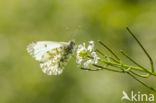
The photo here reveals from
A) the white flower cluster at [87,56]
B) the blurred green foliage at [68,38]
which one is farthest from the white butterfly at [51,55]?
the blurred green foliage at [68,38]

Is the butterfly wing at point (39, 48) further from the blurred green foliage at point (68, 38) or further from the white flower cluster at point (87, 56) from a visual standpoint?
the blurred green foliage at point (68, 38)

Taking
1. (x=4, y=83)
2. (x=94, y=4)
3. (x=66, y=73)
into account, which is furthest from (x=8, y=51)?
(x=94, y=4)

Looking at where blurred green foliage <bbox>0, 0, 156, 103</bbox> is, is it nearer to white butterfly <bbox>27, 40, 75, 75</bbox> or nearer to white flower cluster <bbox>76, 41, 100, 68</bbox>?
white butterfly <bbox>27, 40, 75, 75</bbox>

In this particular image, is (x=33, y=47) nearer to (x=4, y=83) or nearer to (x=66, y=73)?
(x=66, y=73)

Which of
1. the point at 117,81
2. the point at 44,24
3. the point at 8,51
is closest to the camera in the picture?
the point at 117,81

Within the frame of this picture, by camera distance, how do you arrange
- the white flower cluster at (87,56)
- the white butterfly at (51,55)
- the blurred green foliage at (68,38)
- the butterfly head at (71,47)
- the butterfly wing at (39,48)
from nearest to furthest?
the white flower cluster at (87,56)
the butterfly head at (71,47)
the white butterfly at (51,55)
the butterfly wing at (39,48)
the blurred green foliage at (68,38)

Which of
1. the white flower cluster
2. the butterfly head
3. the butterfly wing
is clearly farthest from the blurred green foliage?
the white flower cluster

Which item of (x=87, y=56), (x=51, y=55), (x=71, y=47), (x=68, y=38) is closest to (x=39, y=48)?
(x=51, y=55)

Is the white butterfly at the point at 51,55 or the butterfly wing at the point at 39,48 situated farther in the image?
the butterfly wing at the point at 39,48
